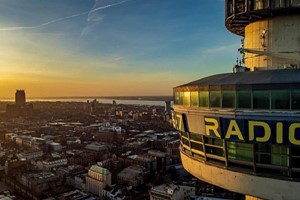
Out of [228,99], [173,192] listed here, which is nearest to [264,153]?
[228,99]

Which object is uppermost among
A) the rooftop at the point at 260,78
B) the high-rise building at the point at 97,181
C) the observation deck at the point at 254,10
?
the observation deck at the point at 254,10

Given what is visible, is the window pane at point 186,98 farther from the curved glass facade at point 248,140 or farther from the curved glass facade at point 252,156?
the curved glass facade at point 252,156

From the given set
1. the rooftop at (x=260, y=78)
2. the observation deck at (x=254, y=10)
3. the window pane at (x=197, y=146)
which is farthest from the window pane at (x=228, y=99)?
the observation deck at (x=254, y=10)

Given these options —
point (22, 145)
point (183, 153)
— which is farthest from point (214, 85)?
point (22, 145)

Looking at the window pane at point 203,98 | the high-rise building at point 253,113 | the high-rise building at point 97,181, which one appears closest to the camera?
the high-rise building at point 253,113

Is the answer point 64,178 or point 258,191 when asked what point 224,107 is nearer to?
point 258,191

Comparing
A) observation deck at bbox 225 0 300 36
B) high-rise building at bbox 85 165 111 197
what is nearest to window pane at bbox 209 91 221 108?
observation deck at bbox 225 0 300 36

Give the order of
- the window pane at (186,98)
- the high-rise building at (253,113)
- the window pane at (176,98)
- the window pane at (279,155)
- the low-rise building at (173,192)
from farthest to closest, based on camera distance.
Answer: the low-rise building at (173,192) → the window pane at (176,98) → the window pane at (186,98) → the window pane at (279,155) → the high-rise building at (253,113)
